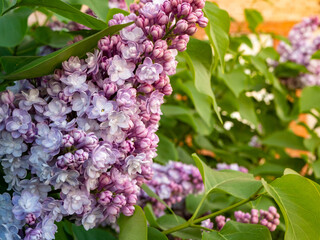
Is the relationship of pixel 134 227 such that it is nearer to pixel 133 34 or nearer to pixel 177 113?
pixel 133 34

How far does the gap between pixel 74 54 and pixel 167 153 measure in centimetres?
48

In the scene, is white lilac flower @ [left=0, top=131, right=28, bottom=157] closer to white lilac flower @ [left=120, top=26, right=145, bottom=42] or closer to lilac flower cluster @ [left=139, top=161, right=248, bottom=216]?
white lilac flower @ [left=120, top=26, right=145, bottom=42]

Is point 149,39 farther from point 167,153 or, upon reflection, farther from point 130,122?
point 167,153

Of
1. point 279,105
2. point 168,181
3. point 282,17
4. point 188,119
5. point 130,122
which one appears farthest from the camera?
point 282,17

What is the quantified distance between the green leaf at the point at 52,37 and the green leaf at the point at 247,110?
2.00 feet

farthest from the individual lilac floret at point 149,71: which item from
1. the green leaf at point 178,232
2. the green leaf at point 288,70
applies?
the green leaf at point 288,70

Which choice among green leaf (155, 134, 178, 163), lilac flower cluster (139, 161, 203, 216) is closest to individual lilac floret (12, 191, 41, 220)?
lilac flower cluster (139, 161, 203, 216)

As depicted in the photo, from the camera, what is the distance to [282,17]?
288 centimetres

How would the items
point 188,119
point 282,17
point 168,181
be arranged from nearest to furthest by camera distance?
point 168,181 → point 188,119 → point 282,17

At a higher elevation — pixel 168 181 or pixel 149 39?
pixel 149 39

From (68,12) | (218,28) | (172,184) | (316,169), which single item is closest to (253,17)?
(316,169)

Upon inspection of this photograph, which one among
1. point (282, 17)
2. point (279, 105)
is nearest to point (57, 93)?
point (279, 105)

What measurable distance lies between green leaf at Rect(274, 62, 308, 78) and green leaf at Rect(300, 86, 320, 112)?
17cm

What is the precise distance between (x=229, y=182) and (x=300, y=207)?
0.11 meters
